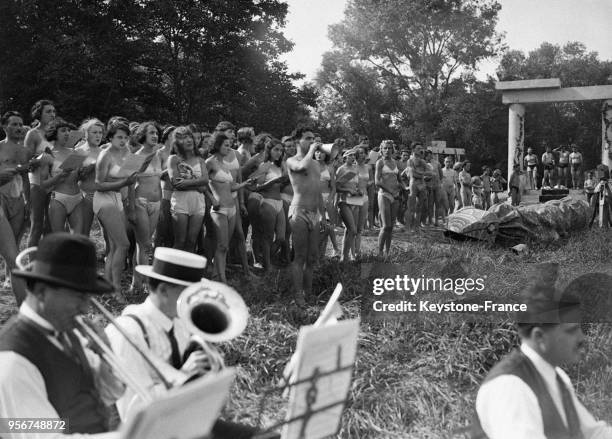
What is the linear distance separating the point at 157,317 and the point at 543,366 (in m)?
1.61

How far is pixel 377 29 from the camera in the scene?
928 inches

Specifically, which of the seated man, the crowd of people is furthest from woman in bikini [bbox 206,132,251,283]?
the seated man

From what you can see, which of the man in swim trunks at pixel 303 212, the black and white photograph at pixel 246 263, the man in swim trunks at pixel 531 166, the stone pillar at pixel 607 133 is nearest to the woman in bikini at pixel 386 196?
the black and white photograph at pixel 246 263

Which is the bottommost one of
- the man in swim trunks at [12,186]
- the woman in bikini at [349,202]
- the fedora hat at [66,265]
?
the fedora hat at [66,265]

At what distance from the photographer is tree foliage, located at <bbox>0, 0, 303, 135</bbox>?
54.9 feet

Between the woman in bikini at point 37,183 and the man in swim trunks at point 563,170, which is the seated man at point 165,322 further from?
the man in swim trunks at point 563,170

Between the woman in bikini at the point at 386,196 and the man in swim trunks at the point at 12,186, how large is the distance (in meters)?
4.76

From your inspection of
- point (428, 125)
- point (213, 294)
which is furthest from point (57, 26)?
point (428, 125)

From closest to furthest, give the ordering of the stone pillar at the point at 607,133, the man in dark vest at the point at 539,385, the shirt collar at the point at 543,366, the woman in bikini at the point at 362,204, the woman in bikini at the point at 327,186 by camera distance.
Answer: the man in dark vest at the point at 539,385 < the shirt collar at the point at 543,366 < the woman in bikini at the point at 327,186 < the woman in bikini at the point at 362,204 < the stone pillar at the point at 607,133

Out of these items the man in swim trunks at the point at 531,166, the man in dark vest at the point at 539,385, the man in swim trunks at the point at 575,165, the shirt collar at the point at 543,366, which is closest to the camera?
the man in dark vest at the point at 539,385

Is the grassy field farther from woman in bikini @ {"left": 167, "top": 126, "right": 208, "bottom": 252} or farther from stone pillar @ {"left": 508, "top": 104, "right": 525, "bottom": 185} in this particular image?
stone pillar @ {"left": 508, "top": 104, "right": 525, "bottom": 185}

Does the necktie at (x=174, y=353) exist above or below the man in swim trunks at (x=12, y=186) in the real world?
below

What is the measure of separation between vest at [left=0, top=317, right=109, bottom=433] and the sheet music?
2.35 feet

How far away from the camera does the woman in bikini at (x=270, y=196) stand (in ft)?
27.2
